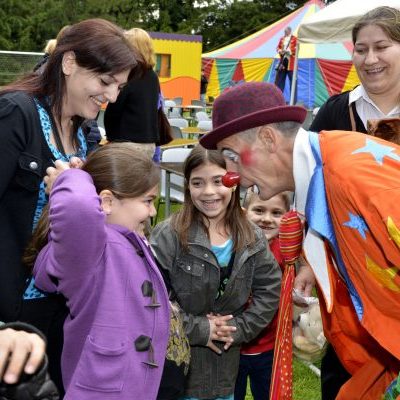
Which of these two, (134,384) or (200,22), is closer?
(134,384)

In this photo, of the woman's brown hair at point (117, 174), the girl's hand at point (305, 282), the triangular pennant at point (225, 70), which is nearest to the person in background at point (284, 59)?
the triangular pennant at point (225, 70)

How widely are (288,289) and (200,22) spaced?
1865 inches

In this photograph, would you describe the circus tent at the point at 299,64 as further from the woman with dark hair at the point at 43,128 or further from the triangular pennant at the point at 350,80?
the woman with dark hair at the point at 43,128

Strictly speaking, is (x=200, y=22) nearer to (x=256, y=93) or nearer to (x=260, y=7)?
(x=260, y=7)

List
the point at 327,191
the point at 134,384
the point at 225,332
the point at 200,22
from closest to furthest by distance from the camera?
the point at 327,191 → the point at 134,384 → the point at 225,332 → the point at 200,22

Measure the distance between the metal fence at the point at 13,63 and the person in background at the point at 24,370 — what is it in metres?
9.72

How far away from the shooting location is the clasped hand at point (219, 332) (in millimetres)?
2789

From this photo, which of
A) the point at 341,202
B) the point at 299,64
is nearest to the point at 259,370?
the point at 341,202

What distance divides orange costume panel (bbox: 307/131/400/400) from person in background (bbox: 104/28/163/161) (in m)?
2.93

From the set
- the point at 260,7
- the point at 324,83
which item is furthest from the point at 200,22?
the point at 324,83

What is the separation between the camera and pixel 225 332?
279 cm

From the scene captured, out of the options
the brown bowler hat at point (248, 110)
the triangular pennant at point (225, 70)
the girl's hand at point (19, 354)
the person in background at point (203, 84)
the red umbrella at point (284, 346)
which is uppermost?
the brown bowler hat at point (248, 110)

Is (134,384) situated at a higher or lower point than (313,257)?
lower

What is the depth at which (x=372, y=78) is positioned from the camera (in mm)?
3016
